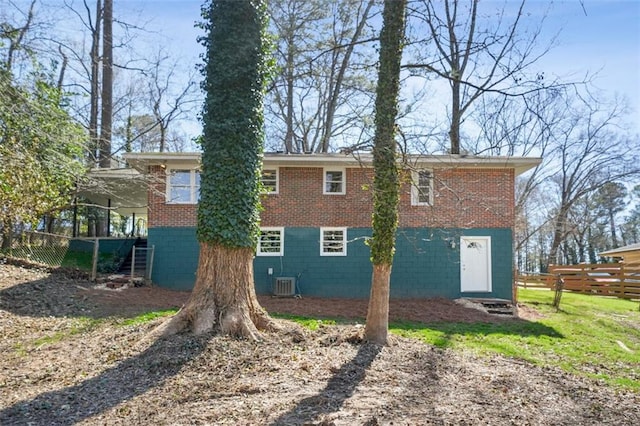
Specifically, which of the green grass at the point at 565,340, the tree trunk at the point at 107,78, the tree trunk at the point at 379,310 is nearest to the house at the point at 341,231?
the green grass at the point at 565,340

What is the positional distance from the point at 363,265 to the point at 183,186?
245 inches

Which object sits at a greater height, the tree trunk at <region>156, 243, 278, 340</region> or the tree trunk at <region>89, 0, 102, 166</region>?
the tree trunk at <region>89, 0, 102, 166</region>

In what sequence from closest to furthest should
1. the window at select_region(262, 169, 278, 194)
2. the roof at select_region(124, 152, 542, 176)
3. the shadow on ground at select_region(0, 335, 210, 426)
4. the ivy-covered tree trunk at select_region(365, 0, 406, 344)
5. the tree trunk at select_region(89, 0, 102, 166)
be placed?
the shadow on ground at select_region(0, 335, 210, 426) < the ivy-covered tree trunk at select_region(365, 0, 406, 344) < the roof at select_region(124, 152, 542, 176) < the window at select_region(262, 169, 278, 194) < the tree trunk at select_region(89, 0, 102, 166)

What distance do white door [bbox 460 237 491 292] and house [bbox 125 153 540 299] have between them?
1.2 inches

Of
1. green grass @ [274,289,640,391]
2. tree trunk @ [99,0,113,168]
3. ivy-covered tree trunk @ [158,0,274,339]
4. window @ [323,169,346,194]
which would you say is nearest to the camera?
ivy-covered tree trunk @ [158,0,274,339]

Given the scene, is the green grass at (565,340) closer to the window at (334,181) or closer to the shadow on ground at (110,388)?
the shadow on ground at (110,388)

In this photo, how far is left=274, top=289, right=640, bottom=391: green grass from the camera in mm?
7613

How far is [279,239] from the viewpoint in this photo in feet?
46.5

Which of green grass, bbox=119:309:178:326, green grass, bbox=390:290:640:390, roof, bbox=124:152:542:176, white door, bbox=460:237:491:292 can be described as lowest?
green grass, bbox=390:290:640:390

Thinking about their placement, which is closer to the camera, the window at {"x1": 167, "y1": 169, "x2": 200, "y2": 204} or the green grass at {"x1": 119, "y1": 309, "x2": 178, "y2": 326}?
the green grass at {"x1": 119, "y1": 309, "x2": 178, "y2": 326}

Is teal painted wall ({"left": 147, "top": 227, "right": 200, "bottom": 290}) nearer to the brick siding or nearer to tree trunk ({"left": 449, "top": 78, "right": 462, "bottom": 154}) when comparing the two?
the brick siding

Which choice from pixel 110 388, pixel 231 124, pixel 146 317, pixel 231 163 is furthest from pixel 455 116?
pixel 110 388

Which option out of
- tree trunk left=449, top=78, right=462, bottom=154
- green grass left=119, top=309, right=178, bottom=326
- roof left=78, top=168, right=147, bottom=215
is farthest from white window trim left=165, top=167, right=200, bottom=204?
tree trunk left=449, top=78, right=462, bottom=154

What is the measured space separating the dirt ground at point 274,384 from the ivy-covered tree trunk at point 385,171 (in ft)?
1.73
